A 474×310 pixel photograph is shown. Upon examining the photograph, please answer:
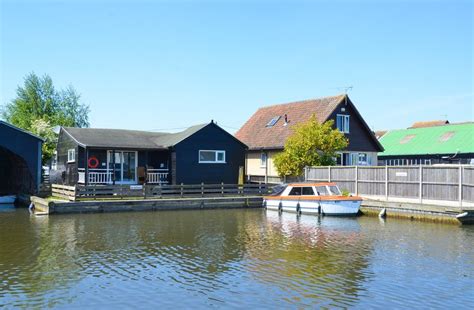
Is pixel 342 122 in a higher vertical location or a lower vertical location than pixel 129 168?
higher

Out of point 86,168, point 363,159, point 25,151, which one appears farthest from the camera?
point 363,159

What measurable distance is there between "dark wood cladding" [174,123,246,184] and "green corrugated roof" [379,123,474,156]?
20.1m

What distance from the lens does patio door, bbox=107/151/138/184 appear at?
3331 cm

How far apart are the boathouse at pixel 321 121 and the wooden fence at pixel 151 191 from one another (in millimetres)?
5463

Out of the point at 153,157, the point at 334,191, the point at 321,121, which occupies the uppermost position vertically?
the point at 321,121

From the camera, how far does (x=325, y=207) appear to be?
26938 mm

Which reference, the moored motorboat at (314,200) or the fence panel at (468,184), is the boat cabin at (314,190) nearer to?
the moored motorboat at (314,200)

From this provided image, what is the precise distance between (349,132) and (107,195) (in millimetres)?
18875

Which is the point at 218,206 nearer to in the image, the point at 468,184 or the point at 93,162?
the point at 93,162

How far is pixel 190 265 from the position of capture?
1466 centimetres

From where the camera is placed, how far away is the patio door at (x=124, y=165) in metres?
33.3

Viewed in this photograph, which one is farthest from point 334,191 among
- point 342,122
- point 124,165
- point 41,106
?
point 41,106

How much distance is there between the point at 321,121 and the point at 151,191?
13556mm

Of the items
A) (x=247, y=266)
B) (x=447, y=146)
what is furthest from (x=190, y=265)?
(x=447, y=146)
